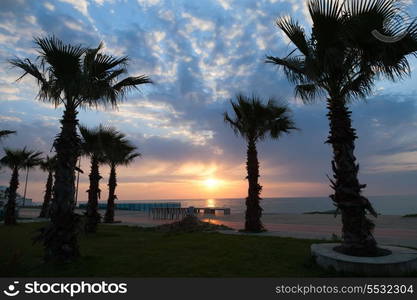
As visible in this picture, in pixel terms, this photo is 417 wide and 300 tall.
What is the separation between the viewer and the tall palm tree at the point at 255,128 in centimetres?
1394

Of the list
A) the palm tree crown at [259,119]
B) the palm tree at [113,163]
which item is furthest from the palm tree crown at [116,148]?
the palm tree crown at [259,119]

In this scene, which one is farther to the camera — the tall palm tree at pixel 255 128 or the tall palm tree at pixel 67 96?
the tall palm tree at pixel 255 128

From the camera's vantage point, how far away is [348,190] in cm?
638

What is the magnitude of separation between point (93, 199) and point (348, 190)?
44.3 feet

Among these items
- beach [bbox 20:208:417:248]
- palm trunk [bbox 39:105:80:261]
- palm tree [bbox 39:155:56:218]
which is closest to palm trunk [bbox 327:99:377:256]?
beach [bbox 20:208:417:248]

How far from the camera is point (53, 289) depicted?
4.92 m

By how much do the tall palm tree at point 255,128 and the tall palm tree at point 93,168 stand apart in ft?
26.1

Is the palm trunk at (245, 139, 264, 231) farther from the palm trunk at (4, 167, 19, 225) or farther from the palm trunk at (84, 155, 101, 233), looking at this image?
the palm trunk at (4, 167, 19, 225)

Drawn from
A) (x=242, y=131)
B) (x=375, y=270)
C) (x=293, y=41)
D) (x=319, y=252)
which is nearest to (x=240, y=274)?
(x=319, y=252)

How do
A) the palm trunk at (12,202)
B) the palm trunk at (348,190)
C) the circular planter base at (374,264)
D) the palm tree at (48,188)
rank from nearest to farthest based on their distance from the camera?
the circular planter base at (374,264)
the palm trunk at (348,190)
the palm trunk at (12,202)
the palm tree at (48,188)

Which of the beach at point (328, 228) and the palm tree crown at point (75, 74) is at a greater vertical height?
the palm tree crown at point (75, 74)

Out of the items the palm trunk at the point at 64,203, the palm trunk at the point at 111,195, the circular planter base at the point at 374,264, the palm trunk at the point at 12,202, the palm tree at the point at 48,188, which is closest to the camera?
the circular planter base at the point at 374,264

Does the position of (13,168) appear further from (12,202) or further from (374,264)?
(374,264)

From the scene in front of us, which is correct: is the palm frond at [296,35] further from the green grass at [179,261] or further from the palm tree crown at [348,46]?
the green grass at [179,261]
